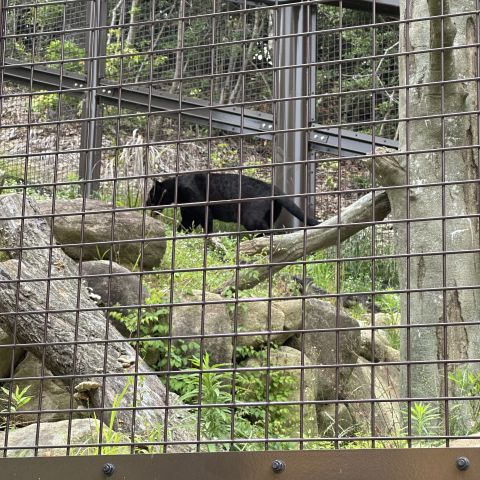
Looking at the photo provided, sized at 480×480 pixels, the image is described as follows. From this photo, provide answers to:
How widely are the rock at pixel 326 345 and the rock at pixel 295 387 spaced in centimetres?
13

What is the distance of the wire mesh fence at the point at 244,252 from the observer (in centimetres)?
334

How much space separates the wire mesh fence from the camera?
11.0 feet

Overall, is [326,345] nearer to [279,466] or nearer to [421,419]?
[421,419]

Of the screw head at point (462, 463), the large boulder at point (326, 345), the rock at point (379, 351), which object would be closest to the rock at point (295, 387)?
the large boulder at point (326, 345)

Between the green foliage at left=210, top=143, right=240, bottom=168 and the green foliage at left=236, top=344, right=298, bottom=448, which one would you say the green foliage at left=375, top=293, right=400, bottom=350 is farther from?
the green foliage at left=210, top=143, right=240, bottom=168

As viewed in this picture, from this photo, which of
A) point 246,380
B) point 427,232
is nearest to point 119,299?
point 246,380

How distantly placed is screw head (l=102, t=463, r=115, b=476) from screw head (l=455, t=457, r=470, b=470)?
3.53 feet

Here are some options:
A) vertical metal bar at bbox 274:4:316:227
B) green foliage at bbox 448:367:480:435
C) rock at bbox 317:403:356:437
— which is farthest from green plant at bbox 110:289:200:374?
vertical metal bar at bbox 274:4:316:227

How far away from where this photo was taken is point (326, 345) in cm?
809

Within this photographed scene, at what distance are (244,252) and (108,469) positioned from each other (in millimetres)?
6263

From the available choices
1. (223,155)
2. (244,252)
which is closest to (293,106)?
(223,155)

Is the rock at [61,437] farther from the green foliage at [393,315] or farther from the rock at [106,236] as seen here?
the green foliage at [393,315]

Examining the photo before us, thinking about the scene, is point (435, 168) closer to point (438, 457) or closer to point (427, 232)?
point (427, 232)

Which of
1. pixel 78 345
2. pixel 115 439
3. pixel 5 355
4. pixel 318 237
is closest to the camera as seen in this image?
pixel 115 439
